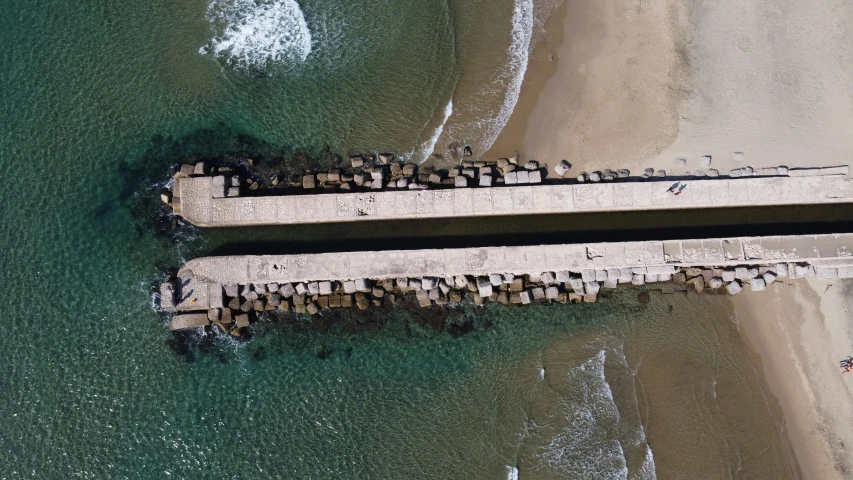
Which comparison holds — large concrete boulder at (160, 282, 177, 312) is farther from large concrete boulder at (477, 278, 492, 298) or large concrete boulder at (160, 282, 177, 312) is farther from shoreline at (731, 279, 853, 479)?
shoreline at (731, 279, 853, 479)

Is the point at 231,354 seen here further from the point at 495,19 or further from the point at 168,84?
the point at 495,19

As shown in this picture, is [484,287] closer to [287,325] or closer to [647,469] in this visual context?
[287,325]

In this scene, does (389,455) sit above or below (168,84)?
below

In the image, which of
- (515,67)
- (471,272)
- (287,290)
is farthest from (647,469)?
(515,67)

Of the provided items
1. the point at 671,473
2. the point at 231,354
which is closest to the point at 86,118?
the point at 231,354

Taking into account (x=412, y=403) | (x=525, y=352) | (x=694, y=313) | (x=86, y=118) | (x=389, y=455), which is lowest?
(x=389, y=455)

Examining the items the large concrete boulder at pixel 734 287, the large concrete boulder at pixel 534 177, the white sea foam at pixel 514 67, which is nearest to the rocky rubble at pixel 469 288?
the large concrete boulder at pixel 734 287

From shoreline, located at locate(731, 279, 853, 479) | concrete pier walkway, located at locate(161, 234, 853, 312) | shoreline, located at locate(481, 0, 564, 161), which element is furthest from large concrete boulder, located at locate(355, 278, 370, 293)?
shoreline, located at locate(731, 279, 853, 479)

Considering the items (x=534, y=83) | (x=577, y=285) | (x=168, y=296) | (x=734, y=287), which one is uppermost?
(x=534, y=83)
